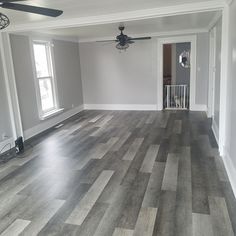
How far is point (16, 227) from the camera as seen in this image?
2.40 metres

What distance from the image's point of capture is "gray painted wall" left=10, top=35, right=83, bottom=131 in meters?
5.12

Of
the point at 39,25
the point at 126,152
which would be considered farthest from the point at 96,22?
the point at 126,152

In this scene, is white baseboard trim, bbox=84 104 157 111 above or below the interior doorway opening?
below

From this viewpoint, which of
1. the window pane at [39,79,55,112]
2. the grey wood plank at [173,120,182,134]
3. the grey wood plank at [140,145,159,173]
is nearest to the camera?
the grey wood plank at [140,145,159,173]

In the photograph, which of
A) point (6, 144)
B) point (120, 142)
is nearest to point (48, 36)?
point (6, 144)

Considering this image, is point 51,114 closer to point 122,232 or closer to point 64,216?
point 64,216

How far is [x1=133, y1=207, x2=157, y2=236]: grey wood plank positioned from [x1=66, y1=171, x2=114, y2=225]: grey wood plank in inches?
22.6

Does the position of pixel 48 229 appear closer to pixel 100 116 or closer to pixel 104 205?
pixel 104 205

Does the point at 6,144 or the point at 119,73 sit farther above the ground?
the point at 119,73

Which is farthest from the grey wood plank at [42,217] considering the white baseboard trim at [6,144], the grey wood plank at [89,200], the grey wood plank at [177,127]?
the grey wood plank at [177,127]

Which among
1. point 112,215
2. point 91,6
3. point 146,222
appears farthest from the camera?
point 91,6

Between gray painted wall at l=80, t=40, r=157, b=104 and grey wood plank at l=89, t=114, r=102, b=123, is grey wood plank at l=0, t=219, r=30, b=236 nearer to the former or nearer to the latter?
grey wood plank at l=89, t=114, r=102, b=123

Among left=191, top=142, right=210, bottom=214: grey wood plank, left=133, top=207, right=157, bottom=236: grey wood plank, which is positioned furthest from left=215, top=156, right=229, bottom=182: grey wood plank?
left=133, top=207, right=157, bottom=236: grey wood plank

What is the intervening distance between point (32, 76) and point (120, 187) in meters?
3.70
